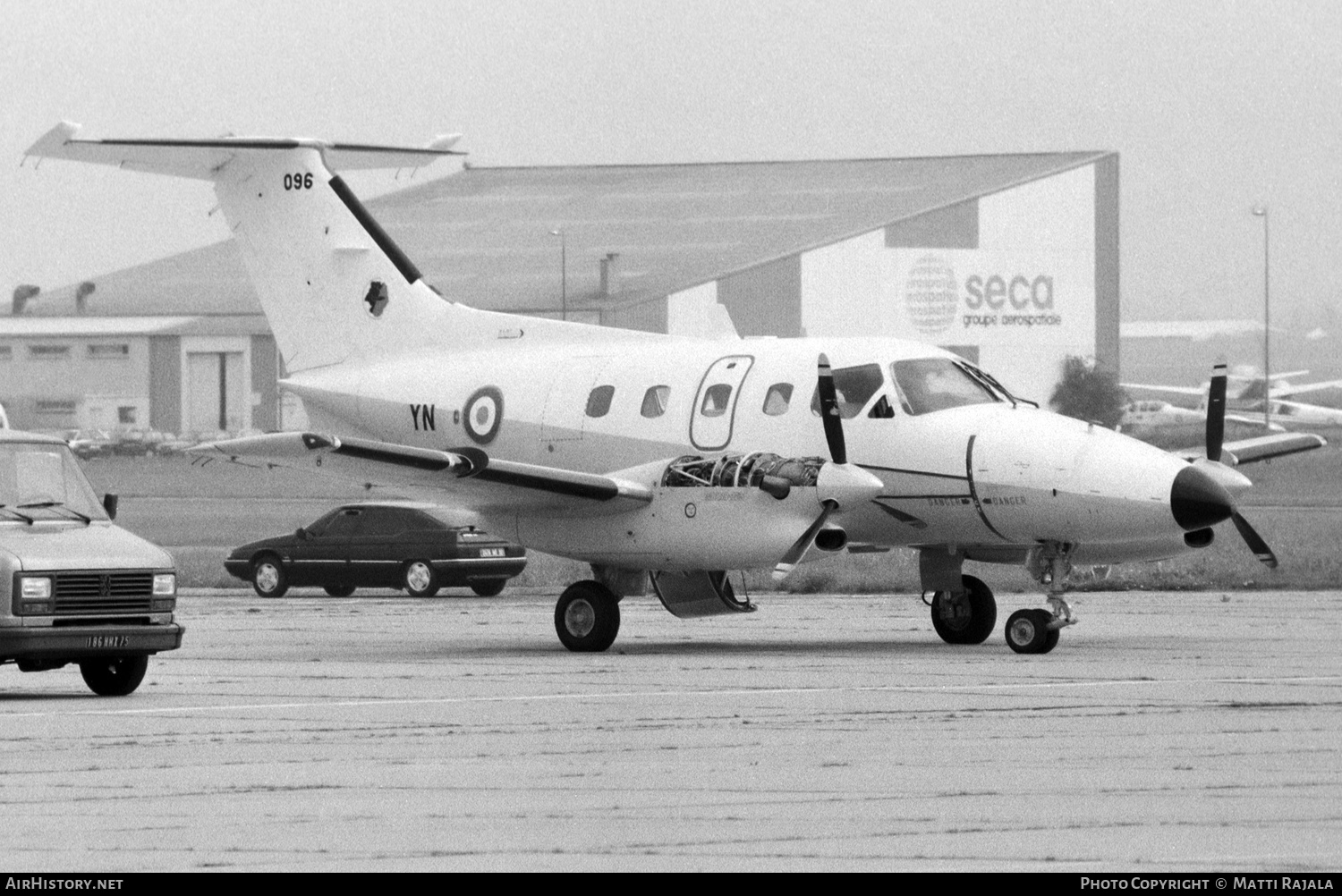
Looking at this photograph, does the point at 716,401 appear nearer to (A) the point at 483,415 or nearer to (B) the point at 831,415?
(B) the point at 831,415

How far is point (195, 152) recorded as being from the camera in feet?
84.5

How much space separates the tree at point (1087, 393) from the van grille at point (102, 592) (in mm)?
62858

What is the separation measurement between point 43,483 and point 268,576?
16.4m

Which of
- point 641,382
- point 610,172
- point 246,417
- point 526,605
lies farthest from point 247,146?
point 610,172

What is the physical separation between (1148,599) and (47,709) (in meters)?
17.9

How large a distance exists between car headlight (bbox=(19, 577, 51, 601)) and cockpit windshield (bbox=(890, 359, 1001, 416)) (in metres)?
8.78

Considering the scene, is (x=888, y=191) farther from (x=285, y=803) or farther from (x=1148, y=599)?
(x=285, y=803)

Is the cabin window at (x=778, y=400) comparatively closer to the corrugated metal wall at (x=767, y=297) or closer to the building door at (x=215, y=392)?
the corrugated metal wall at (x=767, y=297)

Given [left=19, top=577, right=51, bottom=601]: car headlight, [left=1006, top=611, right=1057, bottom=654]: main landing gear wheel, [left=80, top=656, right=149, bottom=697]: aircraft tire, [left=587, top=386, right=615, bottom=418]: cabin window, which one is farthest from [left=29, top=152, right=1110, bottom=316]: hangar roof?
[left=19, top=577, right=51, bottom=601]: car headlight

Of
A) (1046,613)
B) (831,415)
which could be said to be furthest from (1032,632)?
(831,415)

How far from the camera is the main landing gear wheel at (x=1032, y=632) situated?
21.0 meters

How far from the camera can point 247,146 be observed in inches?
1023

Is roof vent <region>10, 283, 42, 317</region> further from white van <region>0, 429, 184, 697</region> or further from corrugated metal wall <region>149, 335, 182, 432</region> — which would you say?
white van <region>0, 429, 184, 697</region>

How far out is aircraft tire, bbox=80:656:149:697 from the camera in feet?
58.1
